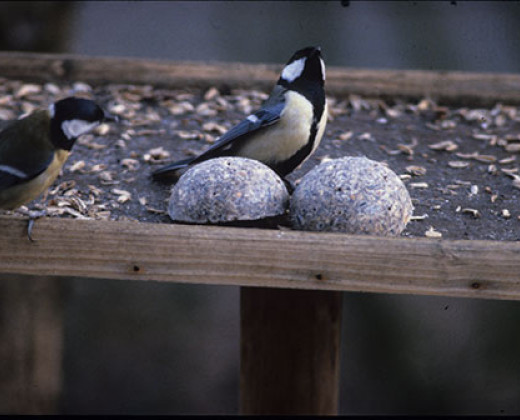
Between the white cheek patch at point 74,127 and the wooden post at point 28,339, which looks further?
the wooden post at point 28,339

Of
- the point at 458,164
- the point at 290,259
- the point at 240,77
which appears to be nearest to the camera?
the point at 290,259

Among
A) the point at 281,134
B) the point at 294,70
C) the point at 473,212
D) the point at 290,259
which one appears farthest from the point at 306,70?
the point at 290,259

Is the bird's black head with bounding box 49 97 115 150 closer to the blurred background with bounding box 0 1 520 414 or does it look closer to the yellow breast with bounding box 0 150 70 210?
the yellow breast with bounding box 0 150 70 210

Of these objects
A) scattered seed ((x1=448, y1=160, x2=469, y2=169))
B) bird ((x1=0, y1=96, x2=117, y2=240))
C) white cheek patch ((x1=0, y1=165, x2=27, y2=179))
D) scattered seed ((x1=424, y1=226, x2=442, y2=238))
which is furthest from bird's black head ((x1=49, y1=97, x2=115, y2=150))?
scattered seed ((x1=448, y1=160, x2=469, y2=169))

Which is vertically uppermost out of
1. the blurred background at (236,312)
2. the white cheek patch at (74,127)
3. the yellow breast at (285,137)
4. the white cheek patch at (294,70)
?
the white cheek patch at (294,70)

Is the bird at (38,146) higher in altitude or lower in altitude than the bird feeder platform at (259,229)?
higher

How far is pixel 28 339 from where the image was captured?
275 cm

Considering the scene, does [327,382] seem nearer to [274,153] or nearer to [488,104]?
[274,153]

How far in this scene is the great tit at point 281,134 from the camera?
1.70 meters

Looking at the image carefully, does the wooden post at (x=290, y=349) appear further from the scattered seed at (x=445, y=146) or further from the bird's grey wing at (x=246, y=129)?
the scattered seed at (x=445, y=146)

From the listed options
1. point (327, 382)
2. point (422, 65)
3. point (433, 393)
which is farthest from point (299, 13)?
point (327, 382)

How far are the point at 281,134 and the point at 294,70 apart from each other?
0.61ft

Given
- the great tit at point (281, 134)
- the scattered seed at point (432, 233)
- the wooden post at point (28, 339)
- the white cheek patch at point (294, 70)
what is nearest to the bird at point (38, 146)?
the great tit at point (281, 134)

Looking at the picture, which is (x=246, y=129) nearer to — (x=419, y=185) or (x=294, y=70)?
(x=294, y=70)
